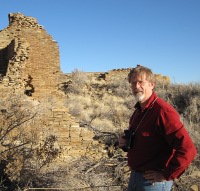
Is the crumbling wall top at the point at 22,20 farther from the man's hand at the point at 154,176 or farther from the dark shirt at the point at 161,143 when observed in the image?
the man's hand at the point at 154,176

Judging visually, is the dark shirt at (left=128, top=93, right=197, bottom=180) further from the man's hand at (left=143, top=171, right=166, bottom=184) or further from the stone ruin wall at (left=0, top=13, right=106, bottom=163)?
the stone ruin wall at (left=0, top=13, right=106, bottom=163)

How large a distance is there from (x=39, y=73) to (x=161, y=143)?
7.59m

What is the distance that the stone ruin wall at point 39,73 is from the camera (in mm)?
8070

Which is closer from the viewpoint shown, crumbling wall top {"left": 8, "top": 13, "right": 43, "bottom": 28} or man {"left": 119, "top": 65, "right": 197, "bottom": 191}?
man {"left": 119, "top": 65, "right": 197, "bottom": 191}

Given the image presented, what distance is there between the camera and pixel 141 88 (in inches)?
106

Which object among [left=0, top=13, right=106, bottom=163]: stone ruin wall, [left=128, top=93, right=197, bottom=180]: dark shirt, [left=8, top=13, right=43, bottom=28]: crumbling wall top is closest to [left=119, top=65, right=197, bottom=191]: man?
[left=128, top=93, right=197, bottom=180]: dark shirt

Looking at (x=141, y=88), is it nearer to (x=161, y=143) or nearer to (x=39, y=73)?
(x=161, y=143)

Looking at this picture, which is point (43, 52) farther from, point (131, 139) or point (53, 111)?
point (131, 139)

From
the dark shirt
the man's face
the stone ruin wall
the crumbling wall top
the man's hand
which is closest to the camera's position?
the dark shirt

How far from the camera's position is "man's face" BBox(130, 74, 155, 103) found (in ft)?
8.87

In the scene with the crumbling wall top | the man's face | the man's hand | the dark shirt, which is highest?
the crumbling wall top

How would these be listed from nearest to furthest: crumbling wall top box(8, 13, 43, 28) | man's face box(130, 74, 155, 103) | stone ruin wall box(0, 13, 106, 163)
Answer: man's face box(130, 74, 155, 103) < stone ruin wall box(0, 13, 106, 163) < crumbling wall top box(8, 13, 43, 28)

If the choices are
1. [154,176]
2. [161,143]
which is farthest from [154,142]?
[154,176]

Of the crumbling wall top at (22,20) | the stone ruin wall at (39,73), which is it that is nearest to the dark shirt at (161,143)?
the stone ruin wall at (39,73)
